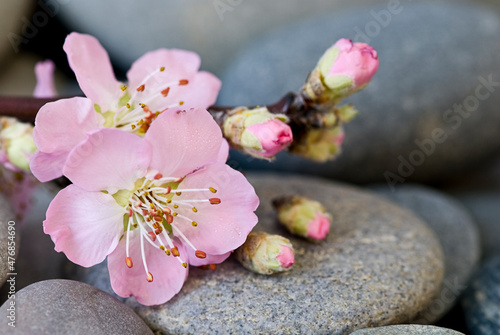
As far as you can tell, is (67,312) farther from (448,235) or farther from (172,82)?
(448,235)

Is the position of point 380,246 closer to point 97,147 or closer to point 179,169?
point 179,169

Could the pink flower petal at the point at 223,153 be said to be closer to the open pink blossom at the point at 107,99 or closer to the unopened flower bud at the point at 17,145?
the open pink blossom at the point at 107,99

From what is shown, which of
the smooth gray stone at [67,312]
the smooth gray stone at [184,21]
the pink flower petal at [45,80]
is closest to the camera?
the smooth gray stone at [67,312]

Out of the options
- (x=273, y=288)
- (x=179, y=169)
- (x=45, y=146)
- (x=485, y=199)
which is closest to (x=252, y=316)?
(x=273, y=288)

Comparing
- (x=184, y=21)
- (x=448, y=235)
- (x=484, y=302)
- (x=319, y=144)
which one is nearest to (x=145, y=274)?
(x=319, y=144)

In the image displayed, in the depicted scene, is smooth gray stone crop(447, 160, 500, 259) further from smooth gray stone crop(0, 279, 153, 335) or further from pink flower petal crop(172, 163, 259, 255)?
smooth gray stone crop(0, 279, 153, 335)

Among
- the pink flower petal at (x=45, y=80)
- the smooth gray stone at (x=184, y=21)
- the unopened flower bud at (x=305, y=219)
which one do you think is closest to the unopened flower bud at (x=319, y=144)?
the unopened flower bud at (x=305, y=219)

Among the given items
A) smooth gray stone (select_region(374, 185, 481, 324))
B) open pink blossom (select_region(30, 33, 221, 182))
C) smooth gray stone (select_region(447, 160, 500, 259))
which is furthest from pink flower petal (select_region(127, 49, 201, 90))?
smooth gray stone (select_region(447, 160, 500, 259))
